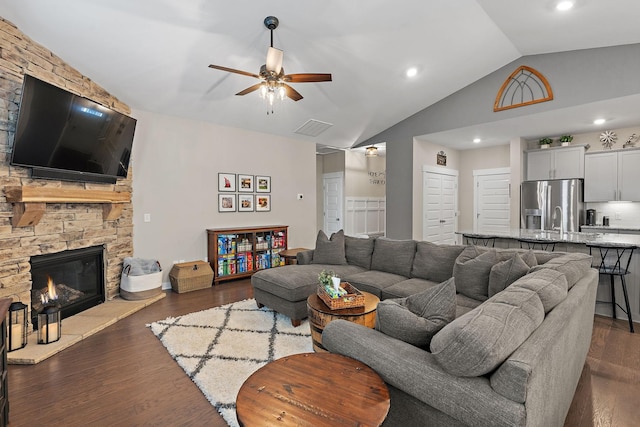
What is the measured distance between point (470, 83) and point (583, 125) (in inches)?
79.9

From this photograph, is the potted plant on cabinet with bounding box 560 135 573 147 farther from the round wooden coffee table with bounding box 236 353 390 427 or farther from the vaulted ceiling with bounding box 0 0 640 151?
the round wooden coffee table with bounding box 236 353 390 427

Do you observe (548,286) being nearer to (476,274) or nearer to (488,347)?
(488,347)

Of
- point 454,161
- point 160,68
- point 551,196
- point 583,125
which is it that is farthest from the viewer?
point 454,161

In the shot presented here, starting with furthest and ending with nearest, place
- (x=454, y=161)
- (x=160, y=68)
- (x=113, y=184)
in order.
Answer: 1. (x=454, y=161)
2. (x=113, y=184)
3. (x=160, y=68)

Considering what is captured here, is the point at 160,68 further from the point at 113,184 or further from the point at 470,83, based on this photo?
the point at 470,83

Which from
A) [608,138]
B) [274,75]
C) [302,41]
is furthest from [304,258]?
[608,138]

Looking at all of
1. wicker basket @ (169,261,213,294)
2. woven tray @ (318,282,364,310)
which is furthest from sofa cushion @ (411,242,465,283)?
wicker basket @ (169,261,213,294)

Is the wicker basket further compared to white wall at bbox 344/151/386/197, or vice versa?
white wall at bbox 344/151/386/197

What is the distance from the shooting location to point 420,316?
162cm

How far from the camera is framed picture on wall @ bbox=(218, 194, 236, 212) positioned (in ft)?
18.2

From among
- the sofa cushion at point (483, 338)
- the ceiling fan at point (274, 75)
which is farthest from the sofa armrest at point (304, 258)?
the sofa cushion at point (483, 338)

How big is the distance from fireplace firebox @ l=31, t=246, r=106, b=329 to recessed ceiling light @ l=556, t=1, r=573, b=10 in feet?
19.1

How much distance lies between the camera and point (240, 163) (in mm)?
5758

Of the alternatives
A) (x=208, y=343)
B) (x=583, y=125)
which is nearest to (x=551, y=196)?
(x=583, y=125)
